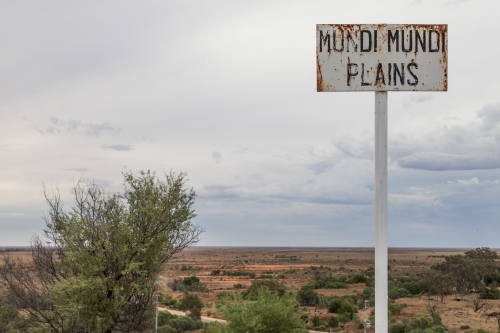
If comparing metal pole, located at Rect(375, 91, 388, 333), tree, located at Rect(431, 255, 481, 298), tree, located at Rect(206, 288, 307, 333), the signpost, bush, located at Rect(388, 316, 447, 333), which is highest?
the signpost

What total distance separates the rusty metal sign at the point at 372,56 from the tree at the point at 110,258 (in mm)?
12720

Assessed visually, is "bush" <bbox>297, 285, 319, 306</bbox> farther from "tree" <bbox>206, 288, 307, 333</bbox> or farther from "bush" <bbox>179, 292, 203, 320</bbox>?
"tree" <bbox>206, 288, 307, 333</bbox>

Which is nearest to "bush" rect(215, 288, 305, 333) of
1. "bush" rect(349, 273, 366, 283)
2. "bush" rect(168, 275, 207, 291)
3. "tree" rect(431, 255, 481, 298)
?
"tree" rect(431, 255, 481, 298)

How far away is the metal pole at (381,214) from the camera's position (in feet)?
25.1

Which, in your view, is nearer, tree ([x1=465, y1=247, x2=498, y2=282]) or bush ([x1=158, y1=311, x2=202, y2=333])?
bush ([x1=158, y1=311, x2=202, y2=333])

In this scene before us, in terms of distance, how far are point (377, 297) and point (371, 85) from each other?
275cm

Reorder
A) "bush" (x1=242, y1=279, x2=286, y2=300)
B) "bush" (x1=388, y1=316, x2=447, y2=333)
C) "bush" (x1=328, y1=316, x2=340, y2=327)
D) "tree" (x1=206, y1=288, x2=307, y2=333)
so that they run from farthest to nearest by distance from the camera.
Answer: "bush" (x1=328, y1=316, x2=340, y2=327) < "bush" (x1=388, y1=316, x2=447, y2=333) < "bush" (x1=242, y1=279, x2=286, y2=300) < "tree" (x1=206, y1=288, x2=307, y2=333)

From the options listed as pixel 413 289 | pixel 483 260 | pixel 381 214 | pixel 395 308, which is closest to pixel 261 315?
pixel 381 214

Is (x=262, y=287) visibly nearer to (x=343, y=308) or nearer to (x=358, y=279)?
(x=343, y=308)

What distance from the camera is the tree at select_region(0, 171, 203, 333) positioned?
19.1m

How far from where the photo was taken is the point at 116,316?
19.6m

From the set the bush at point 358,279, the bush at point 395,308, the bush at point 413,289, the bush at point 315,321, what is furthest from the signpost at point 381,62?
the bush at point 358,279

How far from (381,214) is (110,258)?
13537 millimetres

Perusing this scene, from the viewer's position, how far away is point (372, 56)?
25.1 feet
